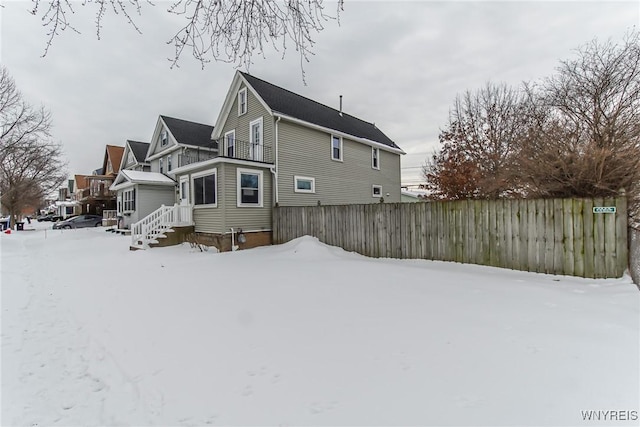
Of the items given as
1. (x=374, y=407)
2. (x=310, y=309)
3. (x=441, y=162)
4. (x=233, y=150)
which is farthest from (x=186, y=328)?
(x=441, y=162)

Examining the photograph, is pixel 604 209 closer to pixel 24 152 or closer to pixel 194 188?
pixel 194 188

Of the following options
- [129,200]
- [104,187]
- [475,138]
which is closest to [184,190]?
[129,200]

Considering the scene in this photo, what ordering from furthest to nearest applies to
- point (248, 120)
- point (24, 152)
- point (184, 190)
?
1. point (24, 152)
2. point (248, 120)
3. point (184, 190)

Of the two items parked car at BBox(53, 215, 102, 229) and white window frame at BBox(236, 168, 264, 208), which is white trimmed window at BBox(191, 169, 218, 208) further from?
parked car at BBox(53, 215, 102, 229)

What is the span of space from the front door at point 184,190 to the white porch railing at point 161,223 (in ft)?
1.98

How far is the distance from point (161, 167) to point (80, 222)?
1276 centimetres

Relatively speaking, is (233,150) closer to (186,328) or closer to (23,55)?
(23,55)

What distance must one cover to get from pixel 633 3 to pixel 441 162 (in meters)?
10.4

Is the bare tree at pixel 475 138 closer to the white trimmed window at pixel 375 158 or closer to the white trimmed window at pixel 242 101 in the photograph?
the white trimmed window at pixel 375 158

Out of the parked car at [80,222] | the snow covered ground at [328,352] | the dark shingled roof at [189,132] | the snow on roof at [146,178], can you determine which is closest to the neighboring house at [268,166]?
the dark shingled roof at [189,132]

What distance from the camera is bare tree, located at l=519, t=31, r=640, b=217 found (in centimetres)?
589

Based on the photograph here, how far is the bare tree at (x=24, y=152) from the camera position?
18.2 m

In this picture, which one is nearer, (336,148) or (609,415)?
(609,415)

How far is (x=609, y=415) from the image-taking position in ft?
7.34
